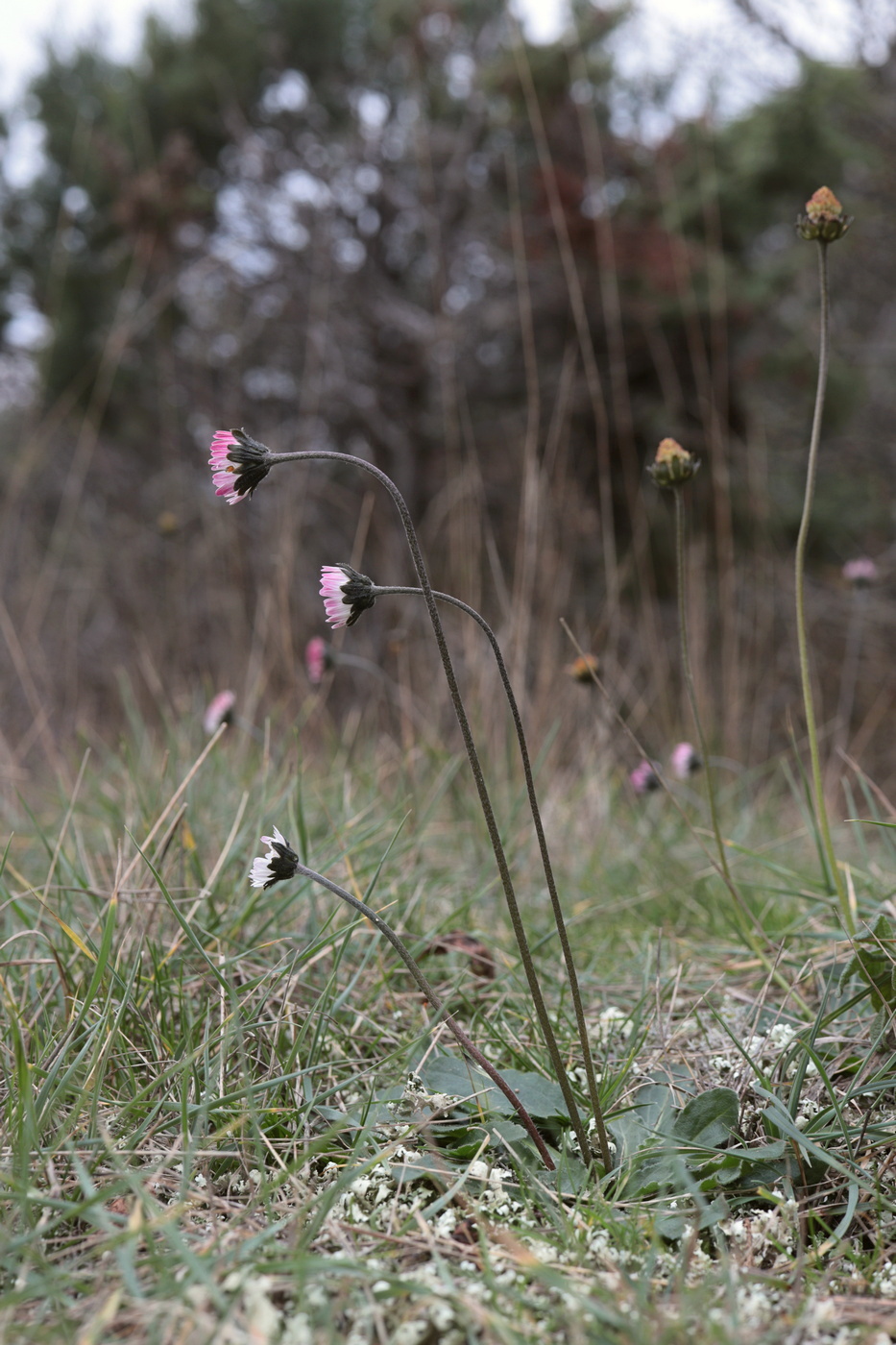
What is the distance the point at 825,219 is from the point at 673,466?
32 centimetres

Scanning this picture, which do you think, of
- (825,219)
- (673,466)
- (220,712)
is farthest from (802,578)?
(220,712)

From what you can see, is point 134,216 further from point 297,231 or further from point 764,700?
point 764,700

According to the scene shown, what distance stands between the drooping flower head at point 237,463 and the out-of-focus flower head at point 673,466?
52 centimetres

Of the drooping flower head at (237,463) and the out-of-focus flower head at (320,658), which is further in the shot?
the out-of-focus flower head at (320,658)

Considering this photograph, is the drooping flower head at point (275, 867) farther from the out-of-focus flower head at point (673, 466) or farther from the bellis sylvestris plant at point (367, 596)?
the out-of-focus flower head at point (673, 466)

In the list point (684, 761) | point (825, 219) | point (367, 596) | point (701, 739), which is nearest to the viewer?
point (367, 596)

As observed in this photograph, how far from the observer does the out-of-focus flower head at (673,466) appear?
1.20 m

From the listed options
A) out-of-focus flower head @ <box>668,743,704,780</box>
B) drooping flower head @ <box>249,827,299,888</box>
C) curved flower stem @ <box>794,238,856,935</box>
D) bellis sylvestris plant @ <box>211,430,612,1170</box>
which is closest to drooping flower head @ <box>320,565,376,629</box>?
bellis sylvestris plant @ <box>211,430,612,1170</box>

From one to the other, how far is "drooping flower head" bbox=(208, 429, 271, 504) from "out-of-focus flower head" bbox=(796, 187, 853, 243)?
0.71 metres

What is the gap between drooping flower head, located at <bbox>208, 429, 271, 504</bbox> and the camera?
88cm

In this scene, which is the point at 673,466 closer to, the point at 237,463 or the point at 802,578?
the point at 802,578

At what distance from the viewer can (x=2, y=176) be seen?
877 cm

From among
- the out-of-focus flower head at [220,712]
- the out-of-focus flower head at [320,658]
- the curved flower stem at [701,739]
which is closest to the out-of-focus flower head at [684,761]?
the curved flower stem at [701,739]

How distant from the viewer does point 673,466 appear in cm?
121
